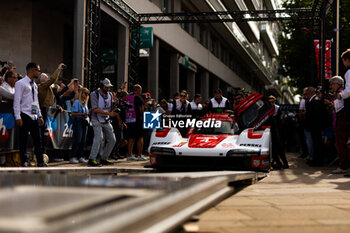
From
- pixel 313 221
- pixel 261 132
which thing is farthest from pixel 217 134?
pixel 313 221

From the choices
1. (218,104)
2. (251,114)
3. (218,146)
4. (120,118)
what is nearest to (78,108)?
(120,118)

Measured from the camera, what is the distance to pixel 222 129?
8086mm

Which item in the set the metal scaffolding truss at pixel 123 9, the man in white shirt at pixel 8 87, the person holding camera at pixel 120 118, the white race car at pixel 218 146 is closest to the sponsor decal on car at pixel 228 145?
the white race car at pixel 218 146

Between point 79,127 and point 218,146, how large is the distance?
3723 mm

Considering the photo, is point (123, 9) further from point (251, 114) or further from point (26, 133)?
point (26, 133)

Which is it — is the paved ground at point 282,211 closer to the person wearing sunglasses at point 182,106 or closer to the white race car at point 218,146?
the white race car at point 218,146

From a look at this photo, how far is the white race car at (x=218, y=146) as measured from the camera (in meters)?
6.77

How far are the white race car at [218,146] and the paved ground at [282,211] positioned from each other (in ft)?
2.92

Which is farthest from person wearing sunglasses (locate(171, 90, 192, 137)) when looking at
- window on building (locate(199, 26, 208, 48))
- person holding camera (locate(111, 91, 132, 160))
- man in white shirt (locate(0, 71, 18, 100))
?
window on building (locate(199, 26, 208, 48))

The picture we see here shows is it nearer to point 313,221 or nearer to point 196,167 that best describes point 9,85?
point 196,167

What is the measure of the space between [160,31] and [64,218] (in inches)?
838

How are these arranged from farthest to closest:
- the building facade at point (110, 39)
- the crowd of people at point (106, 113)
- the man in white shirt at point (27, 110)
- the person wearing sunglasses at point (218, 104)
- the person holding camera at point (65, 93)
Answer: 1. the building facade at point (110, 39)
2. the person wearing sunglasses at point (218, 104)
3. the person holding camera at point (65, 93)
4. the crowd of people at point (106, 113)
5. the man in white shirt at point (27, 110)

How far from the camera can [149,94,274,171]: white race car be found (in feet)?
22.2

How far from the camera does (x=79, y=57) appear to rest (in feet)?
47.4
